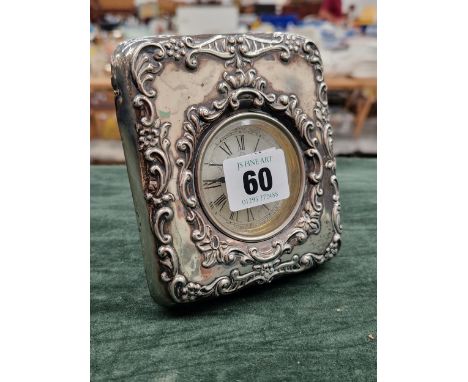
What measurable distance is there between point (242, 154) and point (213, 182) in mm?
79

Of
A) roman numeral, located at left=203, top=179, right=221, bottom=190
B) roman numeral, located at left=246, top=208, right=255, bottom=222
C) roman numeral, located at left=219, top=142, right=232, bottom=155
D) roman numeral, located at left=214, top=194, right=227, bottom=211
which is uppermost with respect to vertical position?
roman numeral, located at left=219, top=142, right=232, bottom=155

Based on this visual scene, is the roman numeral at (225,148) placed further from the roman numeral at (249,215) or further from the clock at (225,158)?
the roman numeral at (249,215)

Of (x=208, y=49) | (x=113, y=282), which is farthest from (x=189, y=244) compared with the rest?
(x=208, y=49)

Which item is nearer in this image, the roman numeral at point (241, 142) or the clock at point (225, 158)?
the clock at point (225, 158)

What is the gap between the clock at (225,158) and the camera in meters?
0.92

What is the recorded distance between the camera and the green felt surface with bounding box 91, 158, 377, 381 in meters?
0.80

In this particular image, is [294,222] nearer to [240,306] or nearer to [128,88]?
[240,306]

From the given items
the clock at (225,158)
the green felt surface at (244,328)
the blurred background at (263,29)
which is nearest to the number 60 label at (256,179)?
the clock at (225,158)

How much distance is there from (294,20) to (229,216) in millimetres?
1809

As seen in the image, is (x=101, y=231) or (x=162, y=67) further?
(x=101, y=231)

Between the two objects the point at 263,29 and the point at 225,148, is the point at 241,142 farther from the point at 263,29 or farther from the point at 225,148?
the point at 263,29

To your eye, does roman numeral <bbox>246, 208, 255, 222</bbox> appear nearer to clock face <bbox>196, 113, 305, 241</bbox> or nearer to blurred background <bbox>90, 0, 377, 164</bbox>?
clock face <bbox>196, 113, 305, 241</bbox>

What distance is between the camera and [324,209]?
1.13m

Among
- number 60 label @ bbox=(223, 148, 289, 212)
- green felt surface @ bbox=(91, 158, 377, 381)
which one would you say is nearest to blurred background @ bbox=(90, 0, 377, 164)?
green felt surface @ bbox=(91, 158, 377, 381)
